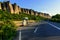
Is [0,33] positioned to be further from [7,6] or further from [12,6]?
[12,6]

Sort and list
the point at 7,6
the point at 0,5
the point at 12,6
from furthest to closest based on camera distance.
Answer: the point at 12,6 → the point at 7,6 → the point at 0,5

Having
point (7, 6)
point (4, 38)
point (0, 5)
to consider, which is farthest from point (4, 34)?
point (7, 6)

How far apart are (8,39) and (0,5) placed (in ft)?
351

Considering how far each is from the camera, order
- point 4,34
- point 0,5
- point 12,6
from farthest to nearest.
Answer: point 12,6
point 0,5
point 4,34

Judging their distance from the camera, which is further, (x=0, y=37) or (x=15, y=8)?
(x=15, y=8)

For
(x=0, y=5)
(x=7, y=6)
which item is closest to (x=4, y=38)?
(x=0, y=5)

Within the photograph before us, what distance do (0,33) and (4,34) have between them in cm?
51

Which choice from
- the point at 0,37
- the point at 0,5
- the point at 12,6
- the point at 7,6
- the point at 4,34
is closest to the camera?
the point at 0,37

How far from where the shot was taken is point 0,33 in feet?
42.9

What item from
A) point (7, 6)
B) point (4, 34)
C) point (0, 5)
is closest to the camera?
point (4, 34)

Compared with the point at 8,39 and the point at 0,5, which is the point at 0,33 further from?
the point at 0,5

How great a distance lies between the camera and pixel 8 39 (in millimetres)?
13320

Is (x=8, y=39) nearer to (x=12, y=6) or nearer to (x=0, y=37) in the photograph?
(x=0, y=37)

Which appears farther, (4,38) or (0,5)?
(0,5)
